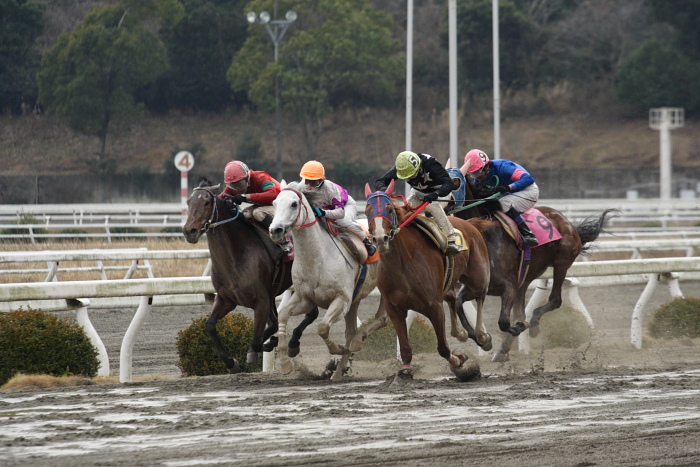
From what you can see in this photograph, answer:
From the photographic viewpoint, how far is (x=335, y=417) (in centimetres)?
559

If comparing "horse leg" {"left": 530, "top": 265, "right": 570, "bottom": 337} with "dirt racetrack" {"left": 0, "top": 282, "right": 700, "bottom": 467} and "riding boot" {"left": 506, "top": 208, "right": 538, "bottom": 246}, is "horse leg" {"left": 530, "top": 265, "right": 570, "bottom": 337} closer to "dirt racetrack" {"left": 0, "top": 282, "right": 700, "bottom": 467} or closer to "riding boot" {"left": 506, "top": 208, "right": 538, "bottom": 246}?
"riding boot" {"left": 506, "top": 208, "right": 538, "bottom": 246}

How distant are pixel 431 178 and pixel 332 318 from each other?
1374 millimetres

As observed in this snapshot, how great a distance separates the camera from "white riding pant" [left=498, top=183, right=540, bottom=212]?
9.06m

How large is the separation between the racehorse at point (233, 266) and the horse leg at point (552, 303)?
2.73m

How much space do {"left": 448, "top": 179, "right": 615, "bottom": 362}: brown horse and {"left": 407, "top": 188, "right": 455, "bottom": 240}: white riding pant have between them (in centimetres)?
114

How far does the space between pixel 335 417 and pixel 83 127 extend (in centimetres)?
3467

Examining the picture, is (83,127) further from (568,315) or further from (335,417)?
(335,417)

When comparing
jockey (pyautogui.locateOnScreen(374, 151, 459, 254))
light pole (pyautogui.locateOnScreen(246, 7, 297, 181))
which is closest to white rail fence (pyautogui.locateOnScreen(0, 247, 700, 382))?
jockey (pyautogui.locateOnScreen(374, 151, 459, 254))

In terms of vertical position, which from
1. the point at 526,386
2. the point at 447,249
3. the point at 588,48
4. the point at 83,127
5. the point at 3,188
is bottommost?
the point at 526,386

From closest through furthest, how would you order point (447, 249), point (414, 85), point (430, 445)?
point (430, 445)
point (447, 249)
point (414, 85)

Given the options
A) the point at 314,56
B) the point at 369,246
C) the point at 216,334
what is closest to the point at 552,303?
the point at 369,246

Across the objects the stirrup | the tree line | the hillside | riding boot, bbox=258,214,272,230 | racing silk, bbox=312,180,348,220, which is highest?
the tree line

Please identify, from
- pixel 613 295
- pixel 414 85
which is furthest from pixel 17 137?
pixel 613 295

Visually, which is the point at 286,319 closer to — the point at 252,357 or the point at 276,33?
the point at 252,357
